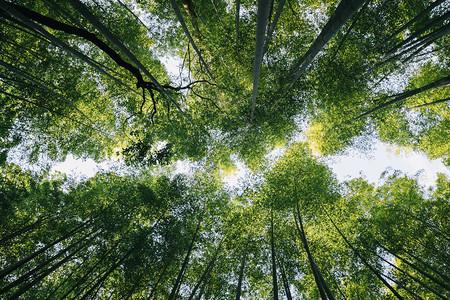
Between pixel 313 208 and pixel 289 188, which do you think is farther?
pixel 289 188

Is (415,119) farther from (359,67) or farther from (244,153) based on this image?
(244,153)

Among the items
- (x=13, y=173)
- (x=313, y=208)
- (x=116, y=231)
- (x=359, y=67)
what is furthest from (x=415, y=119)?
(x=13, y=173)

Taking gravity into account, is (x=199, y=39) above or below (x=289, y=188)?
above

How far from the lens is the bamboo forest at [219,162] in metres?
6.41

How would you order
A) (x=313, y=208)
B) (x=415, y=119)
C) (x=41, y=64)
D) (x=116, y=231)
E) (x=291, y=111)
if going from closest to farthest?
(x=41, y=64)
(x=116, y=231)
(x=291, y=111)
(x=313, y=208)
(x=415, y=119)

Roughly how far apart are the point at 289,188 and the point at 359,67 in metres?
5.36

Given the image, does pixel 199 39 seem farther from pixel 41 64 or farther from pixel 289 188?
pixel 289 188

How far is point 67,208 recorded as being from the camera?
291 inches

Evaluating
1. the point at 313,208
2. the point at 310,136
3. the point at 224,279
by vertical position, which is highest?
the point at 310,136

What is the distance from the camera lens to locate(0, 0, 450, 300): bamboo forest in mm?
6406

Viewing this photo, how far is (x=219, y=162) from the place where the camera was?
31.4 ft

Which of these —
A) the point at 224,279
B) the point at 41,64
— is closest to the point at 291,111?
the point at 224,279

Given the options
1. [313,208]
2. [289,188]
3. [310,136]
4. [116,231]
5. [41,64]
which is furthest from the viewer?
[310,136]

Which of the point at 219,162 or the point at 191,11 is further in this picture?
the point at 219,162
